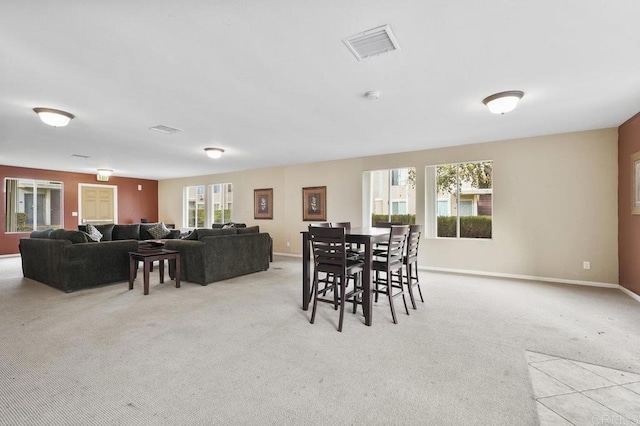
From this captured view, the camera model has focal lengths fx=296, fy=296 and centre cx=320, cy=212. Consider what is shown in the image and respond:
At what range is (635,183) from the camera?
375 centimetres

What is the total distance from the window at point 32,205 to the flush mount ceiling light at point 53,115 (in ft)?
20.3

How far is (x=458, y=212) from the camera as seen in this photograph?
5.62m

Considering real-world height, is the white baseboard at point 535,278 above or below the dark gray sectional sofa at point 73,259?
below

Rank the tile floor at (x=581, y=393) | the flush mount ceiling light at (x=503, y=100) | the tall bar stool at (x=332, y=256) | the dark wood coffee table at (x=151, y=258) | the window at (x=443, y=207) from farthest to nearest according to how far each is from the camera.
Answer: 1. the window at (x=443, y=207)
2. the dark wood coffee table at (x=151, y=258)
3. the flush mount ceiling light at (x=503, y=100)
4. the tall bar stool at (x=332, y=256)
5. the tile floor at (x=581, y=393)

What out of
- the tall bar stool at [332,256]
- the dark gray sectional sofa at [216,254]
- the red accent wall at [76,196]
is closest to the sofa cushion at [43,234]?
the dark gray sectional sofa at [216,254]

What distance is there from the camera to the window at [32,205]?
7.70m

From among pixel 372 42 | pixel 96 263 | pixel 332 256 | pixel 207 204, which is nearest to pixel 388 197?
pixel 332 256

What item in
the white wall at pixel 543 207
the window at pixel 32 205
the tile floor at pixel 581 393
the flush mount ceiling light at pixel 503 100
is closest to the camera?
the tile floor at pixel 581 393

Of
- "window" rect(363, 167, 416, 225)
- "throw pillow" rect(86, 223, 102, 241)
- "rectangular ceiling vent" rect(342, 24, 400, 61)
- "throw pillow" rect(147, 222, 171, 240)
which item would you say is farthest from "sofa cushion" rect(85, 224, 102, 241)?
"rectangular ceiling vent" rect(342, 24, 400, 61)

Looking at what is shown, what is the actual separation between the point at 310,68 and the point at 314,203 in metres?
4.77

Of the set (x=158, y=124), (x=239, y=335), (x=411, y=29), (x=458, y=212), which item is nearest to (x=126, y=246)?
(x=158, y=124)

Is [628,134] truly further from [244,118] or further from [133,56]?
[133,56]

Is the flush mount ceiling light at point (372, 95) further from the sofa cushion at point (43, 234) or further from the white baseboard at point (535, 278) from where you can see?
the sofa cushion at point (43, 234)

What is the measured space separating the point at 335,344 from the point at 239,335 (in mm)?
878
